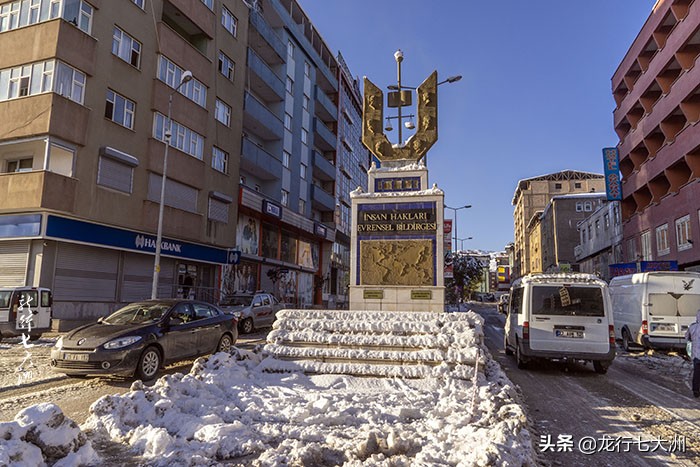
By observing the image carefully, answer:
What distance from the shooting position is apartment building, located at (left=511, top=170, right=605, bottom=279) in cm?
8039

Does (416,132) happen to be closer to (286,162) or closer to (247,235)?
(247,235)

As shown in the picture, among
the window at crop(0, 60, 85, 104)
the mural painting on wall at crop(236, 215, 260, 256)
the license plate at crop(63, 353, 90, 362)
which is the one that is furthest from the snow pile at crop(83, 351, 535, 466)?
the mural painting on wall at crop(236, 215, 260, 256)

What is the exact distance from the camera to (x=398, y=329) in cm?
831

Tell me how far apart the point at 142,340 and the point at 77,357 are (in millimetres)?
1057

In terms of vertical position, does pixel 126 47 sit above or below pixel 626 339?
above

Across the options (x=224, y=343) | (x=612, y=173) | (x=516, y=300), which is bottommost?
(x=224, y=343)

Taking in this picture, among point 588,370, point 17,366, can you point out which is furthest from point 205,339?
point 588,370

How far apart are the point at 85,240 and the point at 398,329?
605 inches

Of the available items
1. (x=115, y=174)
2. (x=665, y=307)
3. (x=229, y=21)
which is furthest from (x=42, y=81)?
(x=665, y=307)

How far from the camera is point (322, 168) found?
40938 millimetres

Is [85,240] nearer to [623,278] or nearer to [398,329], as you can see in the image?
[398,329]

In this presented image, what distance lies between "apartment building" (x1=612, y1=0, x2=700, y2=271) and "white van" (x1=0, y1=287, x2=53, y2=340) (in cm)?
2802

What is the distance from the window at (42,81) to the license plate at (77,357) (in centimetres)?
1347

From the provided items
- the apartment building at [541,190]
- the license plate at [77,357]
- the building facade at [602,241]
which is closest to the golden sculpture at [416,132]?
the license plate at [77,357]
